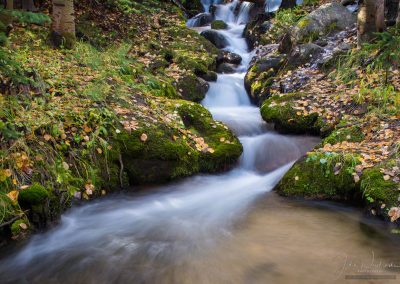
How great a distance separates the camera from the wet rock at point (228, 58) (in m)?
12.4

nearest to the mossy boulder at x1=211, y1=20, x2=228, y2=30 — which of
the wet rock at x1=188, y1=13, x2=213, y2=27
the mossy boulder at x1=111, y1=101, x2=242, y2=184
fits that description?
the wet rock at x1=188, y1=13, x2=213, y2=27

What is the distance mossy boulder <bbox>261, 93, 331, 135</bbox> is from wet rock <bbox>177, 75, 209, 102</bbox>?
86.9 inches

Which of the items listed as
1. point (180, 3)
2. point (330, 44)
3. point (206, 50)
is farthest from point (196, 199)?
point (180, 3)

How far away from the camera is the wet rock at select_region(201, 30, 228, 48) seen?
1404 centimetres

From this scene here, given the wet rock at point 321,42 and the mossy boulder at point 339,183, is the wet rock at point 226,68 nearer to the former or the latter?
the wet rock at point 321,42

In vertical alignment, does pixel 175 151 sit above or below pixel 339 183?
above

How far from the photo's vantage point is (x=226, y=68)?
11.8 meters

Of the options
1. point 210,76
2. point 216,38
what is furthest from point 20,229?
point 216,38

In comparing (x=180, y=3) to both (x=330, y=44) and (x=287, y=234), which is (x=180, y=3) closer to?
(x=330, y=44)

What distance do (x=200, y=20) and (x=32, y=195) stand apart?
15.0 m

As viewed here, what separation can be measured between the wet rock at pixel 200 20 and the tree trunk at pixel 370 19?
10.1 metres

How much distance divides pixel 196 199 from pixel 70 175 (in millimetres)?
1950
